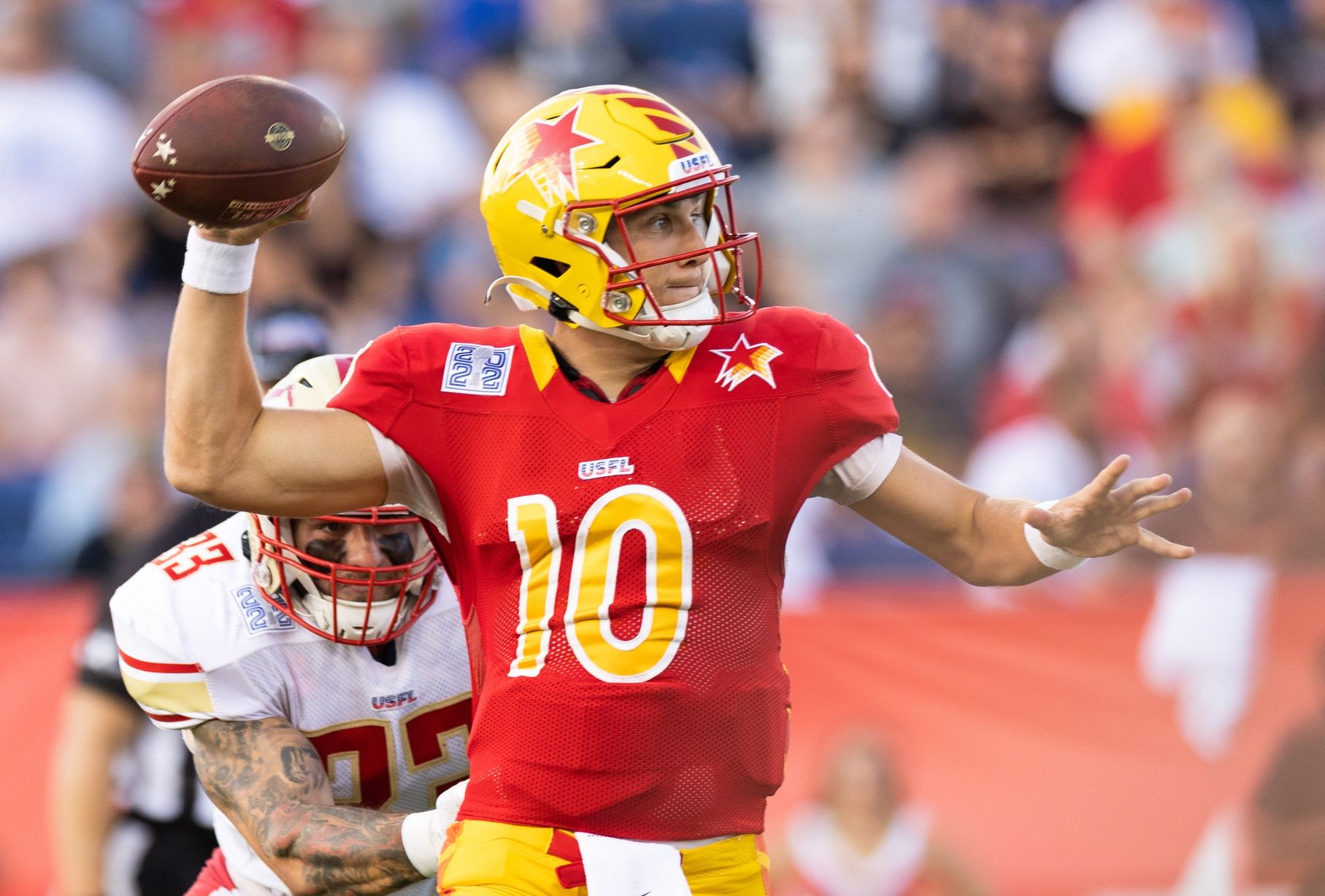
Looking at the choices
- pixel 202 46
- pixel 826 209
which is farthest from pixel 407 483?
pixel 202 46

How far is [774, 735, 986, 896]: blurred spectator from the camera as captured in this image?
5.65 m

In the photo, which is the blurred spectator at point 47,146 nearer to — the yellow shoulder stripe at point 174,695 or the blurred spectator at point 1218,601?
the blurred spectator at point 1218,601

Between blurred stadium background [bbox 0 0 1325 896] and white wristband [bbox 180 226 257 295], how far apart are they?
3.33 metres

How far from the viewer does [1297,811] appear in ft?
18.2

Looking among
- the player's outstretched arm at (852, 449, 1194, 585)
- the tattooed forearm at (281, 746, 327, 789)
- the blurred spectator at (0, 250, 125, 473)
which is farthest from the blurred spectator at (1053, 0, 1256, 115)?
the tattooed forearm at (281, 746, 327, 789)

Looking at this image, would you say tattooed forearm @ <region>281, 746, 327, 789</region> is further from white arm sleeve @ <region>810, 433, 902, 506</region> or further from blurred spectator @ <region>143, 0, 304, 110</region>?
blurred spectator @ <region>143, 0, 304, 110</region>

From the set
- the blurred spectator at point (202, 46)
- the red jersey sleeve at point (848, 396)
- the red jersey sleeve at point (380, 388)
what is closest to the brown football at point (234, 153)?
the red jersey sleeve at point (380, 388)

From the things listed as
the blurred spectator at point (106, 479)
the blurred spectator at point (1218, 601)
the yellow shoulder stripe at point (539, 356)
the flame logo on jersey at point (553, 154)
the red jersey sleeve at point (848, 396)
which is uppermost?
the flame logo on jersey at point (553, 154)

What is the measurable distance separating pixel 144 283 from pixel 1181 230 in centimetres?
433

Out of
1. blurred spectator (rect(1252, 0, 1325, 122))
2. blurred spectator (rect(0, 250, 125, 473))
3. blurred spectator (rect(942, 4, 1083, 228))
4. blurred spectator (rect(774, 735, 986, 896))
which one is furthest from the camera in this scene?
blurred spectator (rect(1252, 0, 1325, 122))

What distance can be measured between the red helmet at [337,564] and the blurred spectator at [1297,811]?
3.23 meters

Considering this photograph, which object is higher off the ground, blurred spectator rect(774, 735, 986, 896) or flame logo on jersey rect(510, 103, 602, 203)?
flame logo on jersey rect(510, 103, 602, 203)

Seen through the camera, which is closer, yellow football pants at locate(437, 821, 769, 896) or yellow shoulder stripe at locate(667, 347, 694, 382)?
yellow football pants at locate(437, 821, 769, 896)

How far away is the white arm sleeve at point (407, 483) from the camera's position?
111 inches
